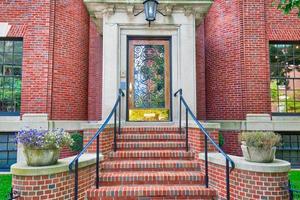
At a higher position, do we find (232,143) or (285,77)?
(285,77)

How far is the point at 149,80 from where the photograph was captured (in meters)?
6.84

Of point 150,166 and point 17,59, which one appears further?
point 17,59

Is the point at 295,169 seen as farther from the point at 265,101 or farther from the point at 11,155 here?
the point at 11,155

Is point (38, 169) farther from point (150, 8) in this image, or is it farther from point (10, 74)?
point (10, 74)

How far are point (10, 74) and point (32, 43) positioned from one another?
1285mm

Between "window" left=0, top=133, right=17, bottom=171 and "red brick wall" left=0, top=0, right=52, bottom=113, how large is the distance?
0.96 m

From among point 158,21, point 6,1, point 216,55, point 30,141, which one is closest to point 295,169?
point 216,55

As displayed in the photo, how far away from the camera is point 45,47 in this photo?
747cm

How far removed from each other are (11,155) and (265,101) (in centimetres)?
814

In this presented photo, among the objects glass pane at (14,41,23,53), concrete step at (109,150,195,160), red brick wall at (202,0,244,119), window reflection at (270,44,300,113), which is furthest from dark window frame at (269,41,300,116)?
glass pane at (14,41,23,53)

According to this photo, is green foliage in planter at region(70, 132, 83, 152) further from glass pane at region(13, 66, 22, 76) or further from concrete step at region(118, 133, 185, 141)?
concrete step at region(118, 133, 185, 141)

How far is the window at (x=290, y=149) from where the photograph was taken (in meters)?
7.70

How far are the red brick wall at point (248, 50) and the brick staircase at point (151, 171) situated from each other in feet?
10.7

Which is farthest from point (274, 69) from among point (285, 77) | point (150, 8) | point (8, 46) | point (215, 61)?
point (8, 46)
